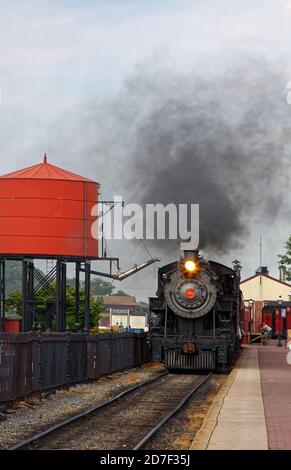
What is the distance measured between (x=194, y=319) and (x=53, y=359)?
10035 mm

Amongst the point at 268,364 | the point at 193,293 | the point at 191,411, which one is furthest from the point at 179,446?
the point at 268,364

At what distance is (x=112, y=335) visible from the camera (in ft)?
111

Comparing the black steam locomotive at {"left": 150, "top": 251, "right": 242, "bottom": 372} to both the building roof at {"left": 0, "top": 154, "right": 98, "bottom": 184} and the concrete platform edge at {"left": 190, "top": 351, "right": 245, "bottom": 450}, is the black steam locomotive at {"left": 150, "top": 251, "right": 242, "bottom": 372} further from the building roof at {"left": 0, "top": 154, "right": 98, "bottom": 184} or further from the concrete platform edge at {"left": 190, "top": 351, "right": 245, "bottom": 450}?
the building roof at {"left": 0, "top": 154, "right": 98, "bottom": 184}

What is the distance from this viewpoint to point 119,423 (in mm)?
18750

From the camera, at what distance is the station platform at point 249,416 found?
Answer: 48.9 feet

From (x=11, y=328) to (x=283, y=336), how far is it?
1149 inches

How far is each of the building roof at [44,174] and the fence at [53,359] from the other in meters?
14.5

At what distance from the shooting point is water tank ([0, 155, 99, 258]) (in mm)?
48781

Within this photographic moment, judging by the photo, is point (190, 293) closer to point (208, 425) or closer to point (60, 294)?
point (208, 425)

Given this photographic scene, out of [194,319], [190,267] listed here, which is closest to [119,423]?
[190,267]

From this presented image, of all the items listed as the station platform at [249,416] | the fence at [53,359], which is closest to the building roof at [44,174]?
the fence at [53,359]

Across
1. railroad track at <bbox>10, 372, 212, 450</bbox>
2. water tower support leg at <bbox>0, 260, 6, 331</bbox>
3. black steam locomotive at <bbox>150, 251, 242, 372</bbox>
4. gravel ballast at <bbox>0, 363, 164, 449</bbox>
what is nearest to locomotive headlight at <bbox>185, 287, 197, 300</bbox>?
black steam locomotive at <bbox>150, 251, 242, 372</bbox>

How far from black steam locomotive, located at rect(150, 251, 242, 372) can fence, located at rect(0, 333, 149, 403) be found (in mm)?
1815
